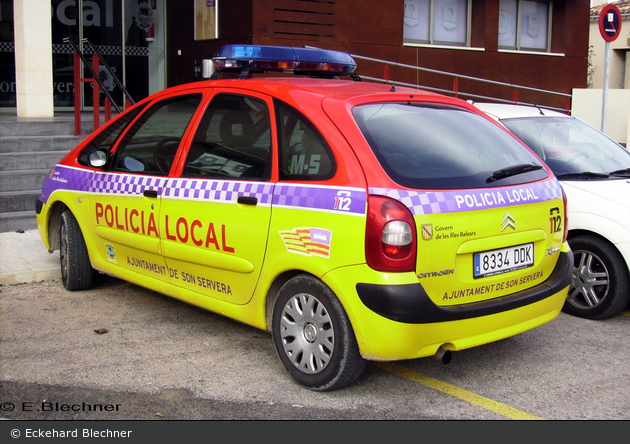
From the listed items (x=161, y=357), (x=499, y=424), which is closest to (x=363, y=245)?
(x=499, y=424)

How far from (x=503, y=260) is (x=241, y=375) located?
1.61 metres

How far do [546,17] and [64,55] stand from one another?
11.1 m

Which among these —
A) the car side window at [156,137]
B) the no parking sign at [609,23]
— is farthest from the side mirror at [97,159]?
the no parking sign at [609,23]

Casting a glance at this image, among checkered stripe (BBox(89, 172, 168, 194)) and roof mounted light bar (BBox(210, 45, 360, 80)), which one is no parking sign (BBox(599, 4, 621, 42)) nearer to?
roof mounted light bar (BBox(210, 45, 360, 80))

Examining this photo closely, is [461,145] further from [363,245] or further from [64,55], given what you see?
[64,55]

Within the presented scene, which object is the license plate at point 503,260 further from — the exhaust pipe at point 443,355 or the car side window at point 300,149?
the car side window at point 300,149

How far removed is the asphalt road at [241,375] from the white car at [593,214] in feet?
0.64

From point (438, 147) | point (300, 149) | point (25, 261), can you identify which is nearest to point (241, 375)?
point (300, 149)

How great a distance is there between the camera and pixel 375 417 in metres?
3.81

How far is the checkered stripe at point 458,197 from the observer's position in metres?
3.78

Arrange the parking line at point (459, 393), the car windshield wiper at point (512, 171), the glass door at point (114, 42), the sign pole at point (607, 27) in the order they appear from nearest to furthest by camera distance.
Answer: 1. the parking line at point (459, 393)
2. the car windshield wiper at point (512, 171)
3. the sign pole at point (607, 27)
4. the glass door at point (114, 42)

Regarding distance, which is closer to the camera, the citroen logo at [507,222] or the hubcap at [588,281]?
the citroen logo at [507,222]

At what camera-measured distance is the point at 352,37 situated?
14.1 metres

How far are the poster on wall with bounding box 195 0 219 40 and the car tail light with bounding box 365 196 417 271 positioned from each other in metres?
10.6
